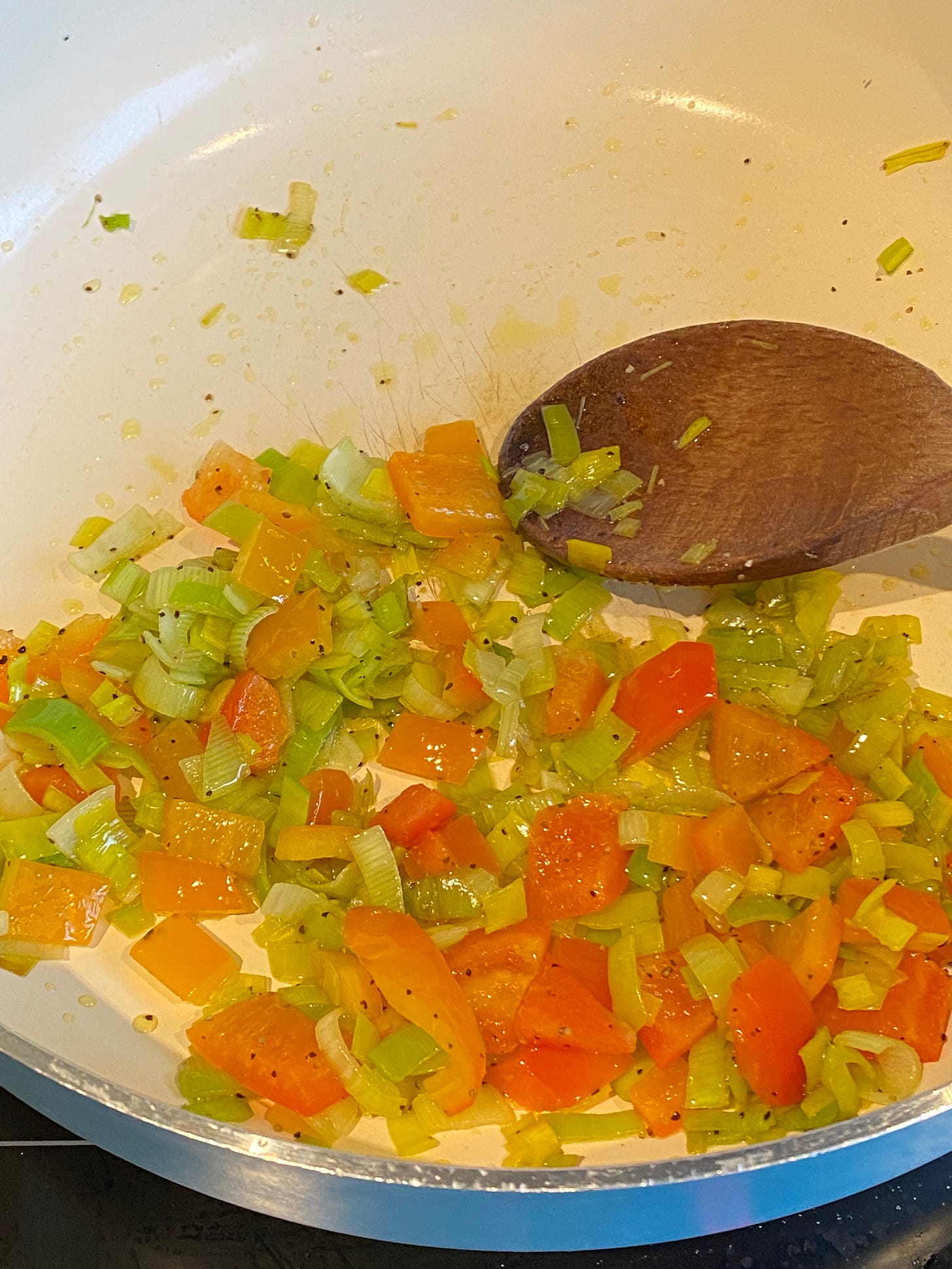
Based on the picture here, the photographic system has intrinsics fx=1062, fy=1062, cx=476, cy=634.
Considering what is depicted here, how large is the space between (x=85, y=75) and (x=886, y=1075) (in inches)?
66.5

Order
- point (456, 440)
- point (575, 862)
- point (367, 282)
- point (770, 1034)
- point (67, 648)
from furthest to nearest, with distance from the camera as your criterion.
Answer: point (367, 282) < point (456, 440) < point (67, 648) < point (575, 862) < point (770, 1034)

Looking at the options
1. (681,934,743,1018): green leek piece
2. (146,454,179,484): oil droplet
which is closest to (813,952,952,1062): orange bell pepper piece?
(681,934,743,1018): green leek piece

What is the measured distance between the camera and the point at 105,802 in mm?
1222

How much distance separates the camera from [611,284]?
5.04 feet

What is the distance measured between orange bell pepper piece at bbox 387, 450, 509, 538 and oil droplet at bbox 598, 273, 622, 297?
1.19 ft

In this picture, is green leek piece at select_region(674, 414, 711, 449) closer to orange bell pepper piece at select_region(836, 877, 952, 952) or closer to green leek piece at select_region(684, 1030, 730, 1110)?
orange bell pepper piece at select_region(836, 877, 952, 952)

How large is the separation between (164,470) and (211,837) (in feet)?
1.74

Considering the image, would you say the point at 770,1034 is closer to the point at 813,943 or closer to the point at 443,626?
the point at 813,943

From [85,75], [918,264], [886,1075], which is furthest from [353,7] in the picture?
[886,1075]

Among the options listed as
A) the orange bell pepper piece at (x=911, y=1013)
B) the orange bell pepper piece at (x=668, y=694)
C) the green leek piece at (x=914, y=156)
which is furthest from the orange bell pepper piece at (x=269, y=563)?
the green leek piece at (x=914, y=156)

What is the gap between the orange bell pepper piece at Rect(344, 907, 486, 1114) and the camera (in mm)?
1076

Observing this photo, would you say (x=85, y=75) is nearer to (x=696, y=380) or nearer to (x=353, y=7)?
(x=353, y=7)

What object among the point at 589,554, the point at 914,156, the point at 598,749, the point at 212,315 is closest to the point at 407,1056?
the point at 598,749

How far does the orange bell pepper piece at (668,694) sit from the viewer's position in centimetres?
125
